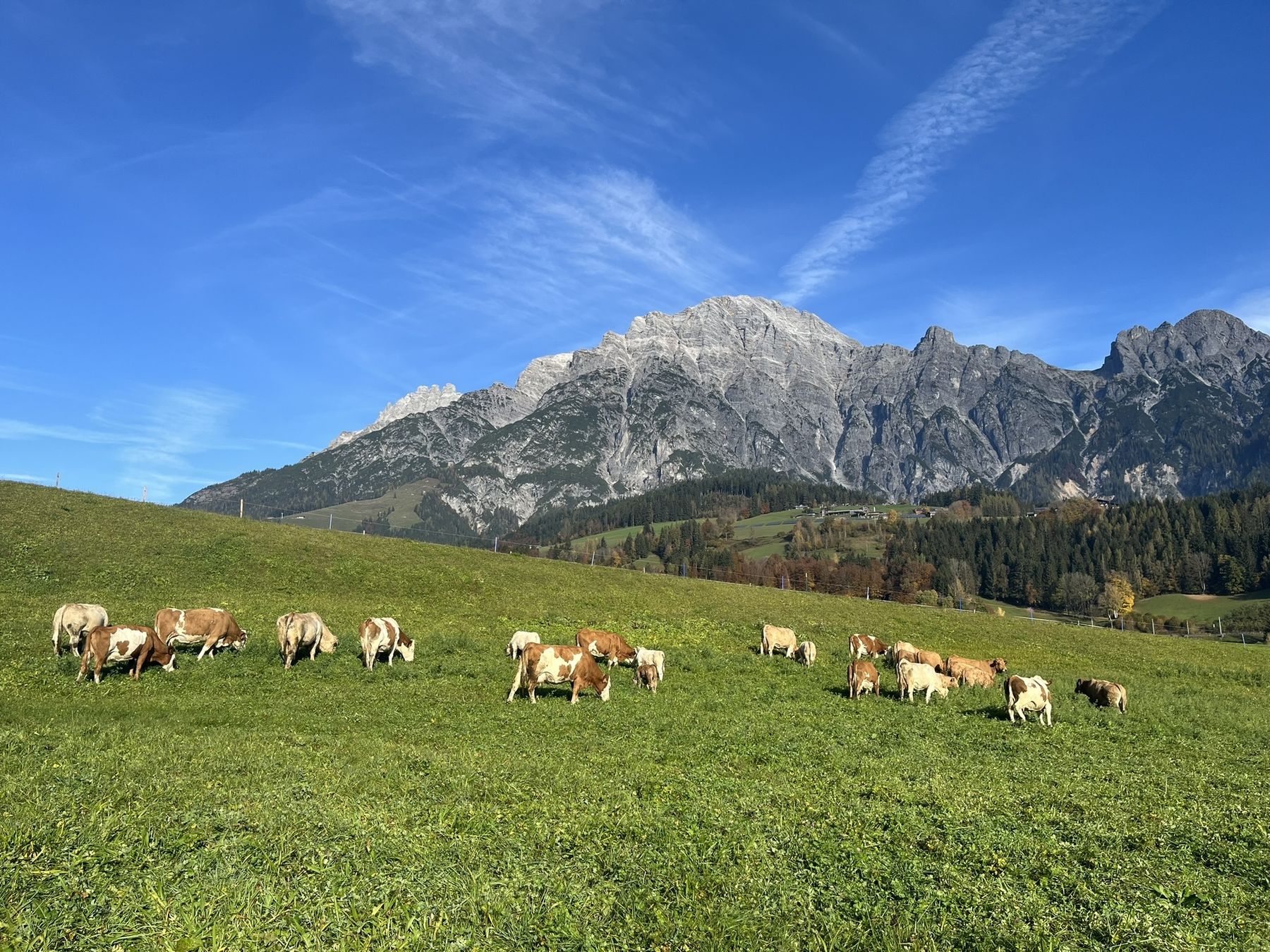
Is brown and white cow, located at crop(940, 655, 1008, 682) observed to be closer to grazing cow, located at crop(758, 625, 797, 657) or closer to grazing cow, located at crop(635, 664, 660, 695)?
grazing cow, located at crop(758, 625, 797, 657)

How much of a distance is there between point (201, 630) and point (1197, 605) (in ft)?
638

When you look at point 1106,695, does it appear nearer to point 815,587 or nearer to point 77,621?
point 77,621

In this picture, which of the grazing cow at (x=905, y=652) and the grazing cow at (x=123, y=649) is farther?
the grazing cow at (x=905, y=652)

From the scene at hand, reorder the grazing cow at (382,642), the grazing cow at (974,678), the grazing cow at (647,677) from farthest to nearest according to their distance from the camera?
the grazing cow at (974,678) → the grazing cow at (647,677) → the grazing cow at (382,642)

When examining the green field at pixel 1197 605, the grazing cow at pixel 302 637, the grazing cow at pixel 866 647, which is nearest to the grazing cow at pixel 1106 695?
the grazing cow at pixel 866 647

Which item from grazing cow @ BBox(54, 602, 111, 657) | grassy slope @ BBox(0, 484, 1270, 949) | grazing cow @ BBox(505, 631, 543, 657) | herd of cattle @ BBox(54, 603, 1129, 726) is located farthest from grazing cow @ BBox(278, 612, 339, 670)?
grazing cow @ BBox(505, 631, 543, 657)

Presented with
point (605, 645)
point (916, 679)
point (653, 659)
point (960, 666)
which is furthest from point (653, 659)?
point (960, 666)

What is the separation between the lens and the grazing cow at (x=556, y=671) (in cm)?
2344

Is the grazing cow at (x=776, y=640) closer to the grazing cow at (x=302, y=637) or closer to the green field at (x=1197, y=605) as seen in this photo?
the grazing cow at (x=302, y=637)

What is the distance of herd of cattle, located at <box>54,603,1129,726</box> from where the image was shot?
76.4 ft

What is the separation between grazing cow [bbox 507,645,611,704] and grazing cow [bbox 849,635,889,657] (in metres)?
17.7

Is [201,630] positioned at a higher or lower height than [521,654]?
higher

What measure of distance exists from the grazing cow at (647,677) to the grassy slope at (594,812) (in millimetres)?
1224

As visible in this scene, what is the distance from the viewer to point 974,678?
31844 mm
